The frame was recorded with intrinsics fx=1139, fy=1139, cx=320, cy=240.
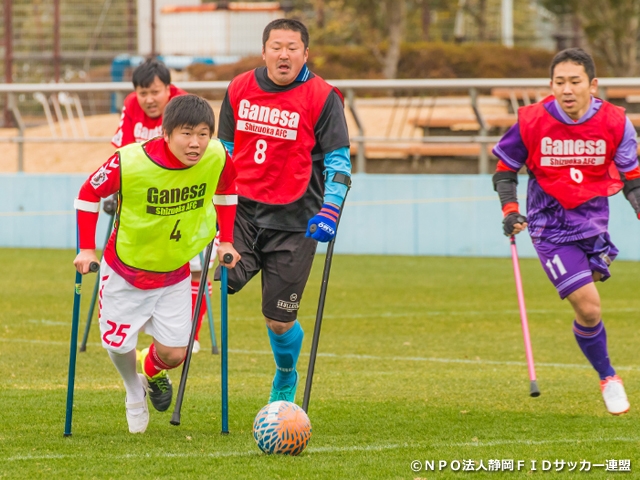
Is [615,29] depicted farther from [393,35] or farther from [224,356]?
[224,356]

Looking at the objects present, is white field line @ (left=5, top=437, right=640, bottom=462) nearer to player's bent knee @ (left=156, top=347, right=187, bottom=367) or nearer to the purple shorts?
player's bent knee @ (left=156, top=347, right=187, bottom=367)

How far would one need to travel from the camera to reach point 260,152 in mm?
6406

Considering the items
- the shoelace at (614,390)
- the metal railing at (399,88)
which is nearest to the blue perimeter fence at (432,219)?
the metal railing at (399,88)

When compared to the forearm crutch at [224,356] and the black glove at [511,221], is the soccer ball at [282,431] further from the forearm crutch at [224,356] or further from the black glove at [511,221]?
the black glove at [511,221]

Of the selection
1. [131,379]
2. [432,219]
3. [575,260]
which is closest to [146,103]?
[131,379]

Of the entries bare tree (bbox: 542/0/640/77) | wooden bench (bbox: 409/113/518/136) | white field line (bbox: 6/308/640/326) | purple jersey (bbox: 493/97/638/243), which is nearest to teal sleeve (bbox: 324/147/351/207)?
purple jersey (bbox: 493/97/638/243)

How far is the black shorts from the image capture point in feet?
21.0

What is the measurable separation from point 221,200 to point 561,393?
9.11ft

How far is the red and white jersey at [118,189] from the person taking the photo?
5523mm

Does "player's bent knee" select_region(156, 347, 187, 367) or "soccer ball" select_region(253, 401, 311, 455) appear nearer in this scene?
"soccer ball" select_region(253, 401, 311, 455)

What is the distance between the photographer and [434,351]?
9.14 meters

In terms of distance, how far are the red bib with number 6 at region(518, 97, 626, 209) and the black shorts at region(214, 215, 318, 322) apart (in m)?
1.51

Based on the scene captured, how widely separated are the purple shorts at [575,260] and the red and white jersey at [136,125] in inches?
134

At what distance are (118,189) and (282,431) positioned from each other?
4.71ft
